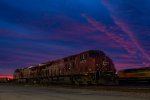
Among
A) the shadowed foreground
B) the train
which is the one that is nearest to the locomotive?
the train

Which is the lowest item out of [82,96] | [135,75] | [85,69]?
[82,96]

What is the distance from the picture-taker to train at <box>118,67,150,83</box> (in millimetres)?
34241

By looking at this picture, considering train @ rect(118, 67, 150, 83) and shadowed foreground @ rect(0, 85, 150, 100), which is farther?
train @ rect(118, 67, 150, 83)

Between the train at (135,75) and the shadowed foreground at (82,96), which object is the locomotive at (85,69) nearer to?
the train at (135,75)

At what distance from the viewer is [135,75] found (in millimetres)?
36281

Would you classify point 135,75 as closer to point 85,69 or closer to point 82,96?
point 85,69

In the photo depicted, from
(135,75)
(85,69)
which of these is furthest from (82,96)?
(135,75)

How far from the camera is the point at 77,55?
3900cm

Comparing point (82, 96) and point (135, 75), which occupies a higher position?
point (135, 75)

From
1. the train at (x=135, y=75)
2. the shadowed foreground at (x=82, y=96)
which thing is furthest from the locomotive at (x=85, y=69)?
the shadowed foreground at (x=82, y=96)

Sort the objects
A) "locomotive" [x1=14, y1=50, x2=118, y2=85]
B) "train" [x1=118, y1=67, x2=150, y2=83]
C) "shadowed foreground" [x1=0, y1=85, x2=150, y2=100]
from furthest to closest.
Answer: "locomotive" [x1=14, y1=50, x2=118, y2=85] → "train" [x1=118, y1=67, x2=150, y2=83] → "shadowed foreground" [x1=0, y1=85, x2=150, y2=100]

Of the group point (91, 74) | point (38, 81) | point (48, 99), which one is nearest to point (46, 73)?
point (38, 81)

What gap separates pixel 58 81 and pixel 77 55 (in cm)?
867

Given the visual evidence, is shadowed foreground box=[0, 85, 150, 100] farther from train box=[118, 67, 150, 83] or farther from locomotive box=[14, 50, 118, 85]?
train box=[118, 67, 150, 83]
